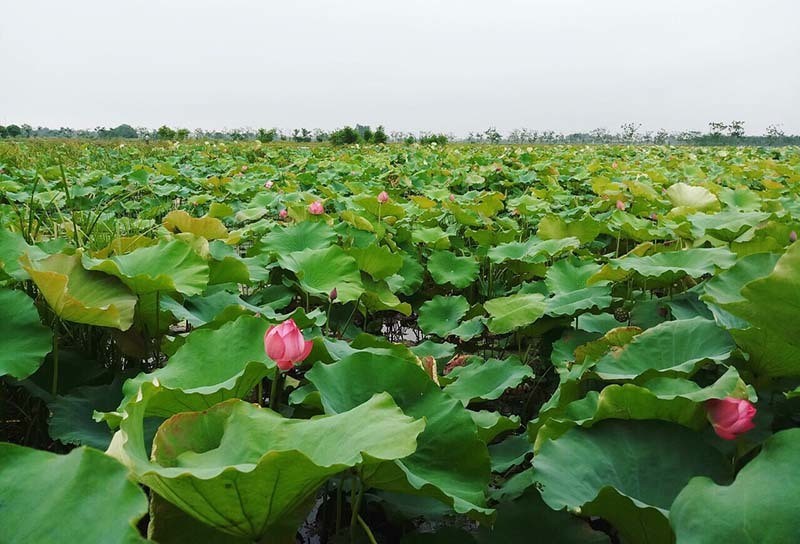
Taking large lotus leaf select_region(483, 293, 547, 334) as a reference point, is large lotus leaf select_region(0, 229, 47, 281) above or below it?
above

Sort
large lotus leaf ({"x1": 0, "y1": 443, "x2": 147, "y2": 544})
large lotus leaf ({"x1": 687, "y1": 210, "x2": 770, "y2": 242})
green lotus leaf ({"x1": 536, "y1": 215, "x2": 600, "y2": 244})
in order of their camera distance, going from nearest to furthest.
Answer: large lotus leaf ({"x1": 0, "y1": 443, "x2": 147, "y2": 544}), large lotus leaf ({"x1": 687, "y1": 210, "x2": 770, "y2": 242}), green lotus leaf ({"x1": 536, "y1": 215, "x2": 600, "y2": 244})

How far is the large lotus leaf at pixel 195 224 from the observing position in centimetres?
200

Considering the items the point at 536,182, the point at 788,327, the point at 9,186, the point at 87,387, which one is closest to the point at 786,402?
the point at 788,327

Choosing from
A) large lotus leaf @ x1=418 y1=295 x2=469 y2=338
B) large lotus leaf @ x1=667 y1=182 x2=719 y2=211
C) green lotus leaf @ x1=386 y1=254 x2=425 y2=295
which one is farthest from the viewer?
large lotus leaf @ x1=667 y1=182 x2=719 y2=211

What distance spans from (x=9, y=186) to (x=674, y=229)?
3.55 m

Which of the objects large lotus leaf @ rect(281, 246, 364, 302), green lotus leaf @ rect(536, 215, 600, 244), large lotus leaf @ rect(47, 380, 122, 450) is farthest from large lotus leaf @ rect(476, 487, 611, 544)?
green lotus leaf @ rect(536, 215, 600, 244)

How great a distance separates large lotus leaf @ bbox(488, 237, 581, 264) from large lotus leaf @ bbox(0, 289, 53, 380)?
58.5 inches

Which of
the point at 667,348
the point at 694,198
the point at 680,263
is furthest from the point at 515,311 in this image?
the point at 694,198

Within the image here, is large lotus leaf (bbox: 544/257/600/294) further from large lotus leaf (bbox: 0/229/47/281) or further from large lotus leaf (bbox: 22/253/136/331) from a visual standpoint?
large lotus leaf (bbox: 0/229/47/281)

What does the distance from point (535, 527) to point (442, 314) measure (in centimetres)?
126

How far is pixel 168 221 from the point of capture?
6.63 feet

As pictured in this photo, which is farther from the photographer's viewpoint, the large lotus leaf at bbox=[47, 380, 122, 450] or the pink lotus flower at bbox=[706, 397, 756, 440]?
the large lotus leaf at bbox=[47, 380, 122, 450]

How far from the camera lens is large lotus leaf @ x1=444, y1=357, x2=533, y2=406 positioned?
3.91 feet

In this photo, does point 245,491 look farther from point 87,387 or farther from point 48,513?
point 87,387
